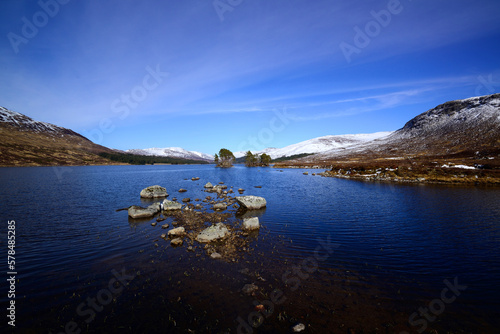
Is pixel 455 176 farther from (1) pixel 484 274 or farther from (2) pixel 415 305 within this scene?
(2) pixel 415 305

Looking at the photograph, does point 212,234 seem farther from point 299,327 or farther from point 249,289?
point 299,327

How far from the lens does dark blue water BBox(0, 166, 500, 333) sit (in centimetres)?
1058

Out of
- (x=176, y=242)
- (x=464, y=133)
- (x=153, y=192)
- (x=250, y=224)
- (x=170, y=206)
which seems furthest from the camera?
(x=464, y=133)

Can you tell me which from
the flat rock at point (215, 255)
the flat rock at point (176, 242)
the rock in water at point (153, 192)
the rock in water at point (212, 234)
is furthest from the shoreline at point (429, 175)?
the flat rock at point (176, 242)

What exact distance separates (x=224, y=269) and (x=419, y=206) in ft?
118

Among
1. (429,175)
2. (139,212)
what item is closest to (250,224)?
(139,212)

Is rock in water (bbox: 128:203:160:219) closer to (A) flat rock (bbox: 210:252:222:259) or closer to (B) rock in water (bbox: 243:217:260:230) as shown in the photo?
(B) rock in water (bbox: 243:217:260:230)

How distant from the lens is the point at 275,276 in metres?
14.7

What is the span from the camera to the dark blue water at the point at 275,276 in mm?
10578

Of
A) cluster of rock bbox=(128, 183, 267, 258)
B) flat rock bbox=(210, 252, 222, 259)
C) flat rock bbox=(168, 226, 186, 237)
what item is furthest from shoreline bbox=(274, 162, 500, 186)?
flat rock bbox=(168, 226, 186, 237)

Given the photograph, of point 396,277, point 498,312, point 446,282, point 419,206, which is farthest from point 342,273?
point 419,206

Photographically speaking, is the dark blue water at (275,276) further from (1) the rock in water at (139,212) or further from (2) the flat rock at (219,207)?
(2) the flat rock at (219,207)

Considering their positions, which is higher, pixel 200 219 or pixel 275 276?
pixel 200 219

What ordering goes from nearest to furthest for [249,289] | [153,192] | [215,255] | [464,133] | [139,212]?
1. [249,289]
2. [215,255]
3. [139,212]
4. [153,192]
5. [464,133]
